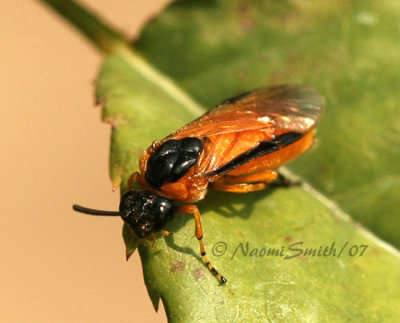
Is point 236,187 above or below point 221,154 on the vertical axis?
below

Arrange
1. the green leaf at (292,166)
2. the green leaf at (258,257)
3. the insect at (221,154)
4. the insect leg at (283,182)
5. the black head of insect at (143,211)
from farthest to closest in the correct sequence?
the insect leg at (283,182)
the insect at (221,154)
the black head of insect at (143,211)
the green leaf at (292,166)
the green leaf at (258,257)

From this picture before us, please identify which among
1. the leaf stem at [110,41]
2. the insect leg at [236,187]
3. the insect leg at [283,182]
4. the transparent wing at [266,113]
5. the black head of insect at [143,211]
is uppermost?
the transparent wing at [266,113]

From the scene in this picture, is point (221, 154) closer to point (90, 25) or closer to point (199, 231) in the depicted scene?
point (199, 231)

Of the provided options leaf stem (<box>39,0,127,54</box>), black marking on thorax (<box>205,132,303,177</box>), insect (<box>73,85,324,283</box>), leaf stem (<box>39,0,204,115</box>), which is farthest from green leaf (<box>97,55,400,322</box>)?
leaf stem (<box>39,0,127,54</box>)

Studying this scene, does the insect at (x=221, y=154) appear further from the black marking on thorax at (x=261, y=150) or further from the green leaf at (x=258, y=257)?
the green leaf at (x=258, y=257)

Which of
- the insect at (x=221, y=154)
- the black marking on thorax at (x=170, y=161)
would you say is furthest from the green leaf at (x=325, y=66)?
the black marking on thorax at (x=170, y=161)

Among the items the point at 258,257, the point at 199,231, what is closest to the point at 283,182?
the point at 258,257

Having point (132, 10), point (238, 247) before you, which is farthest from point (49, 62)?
point (238, 247)
